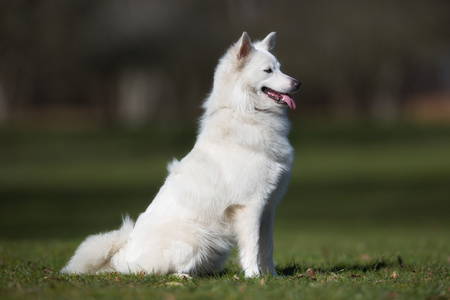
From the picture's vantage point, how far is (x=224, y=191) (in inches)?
209

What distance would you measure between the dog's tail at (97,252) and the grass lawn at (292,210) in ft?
0.67

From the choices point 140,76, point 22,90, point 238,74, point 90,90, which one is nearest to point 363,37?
point 140,76

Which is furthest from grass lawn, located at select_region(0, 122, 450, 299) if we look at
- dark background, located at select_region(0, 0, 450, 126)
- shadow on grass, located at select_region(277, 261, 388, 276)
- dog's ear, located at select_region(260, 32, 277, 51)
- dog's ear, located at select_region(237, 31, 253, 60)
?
dark background, located at select_region(0, 0, 450, 126)

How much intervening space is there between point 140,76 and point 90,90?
950 cm

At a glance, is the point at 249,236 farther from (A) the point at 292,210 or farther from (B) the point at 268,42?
(A) the point at 292,210

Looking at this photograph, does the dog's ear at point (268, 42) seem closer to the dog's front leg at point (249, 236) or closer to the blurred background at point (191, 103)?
the dog's front leg at point (249, 236)

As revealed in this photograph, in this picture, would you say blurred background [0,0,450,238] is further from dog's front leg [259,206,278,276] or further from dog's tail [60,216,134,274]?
dog's front leg [259,206,278,276]

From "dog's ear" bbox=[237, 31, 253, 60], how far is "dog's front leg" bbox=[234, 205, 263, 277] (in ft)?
4.69

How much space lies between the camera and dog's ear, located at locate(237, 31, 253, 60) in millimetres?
5457

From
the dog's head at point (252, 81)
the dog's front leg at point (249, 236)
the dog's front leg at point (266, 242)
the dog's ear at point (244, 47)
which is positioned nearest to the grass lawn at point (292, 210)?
the dog's front leg at point (249, 236)

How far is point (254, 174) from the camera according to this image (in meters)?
5.28

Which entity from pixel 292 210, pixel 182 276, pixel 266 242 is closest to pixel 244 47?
pixel 266 242

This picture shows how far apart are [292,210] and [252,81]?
11.3m

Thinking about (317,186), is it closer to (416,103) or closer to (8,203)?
(8,203)
